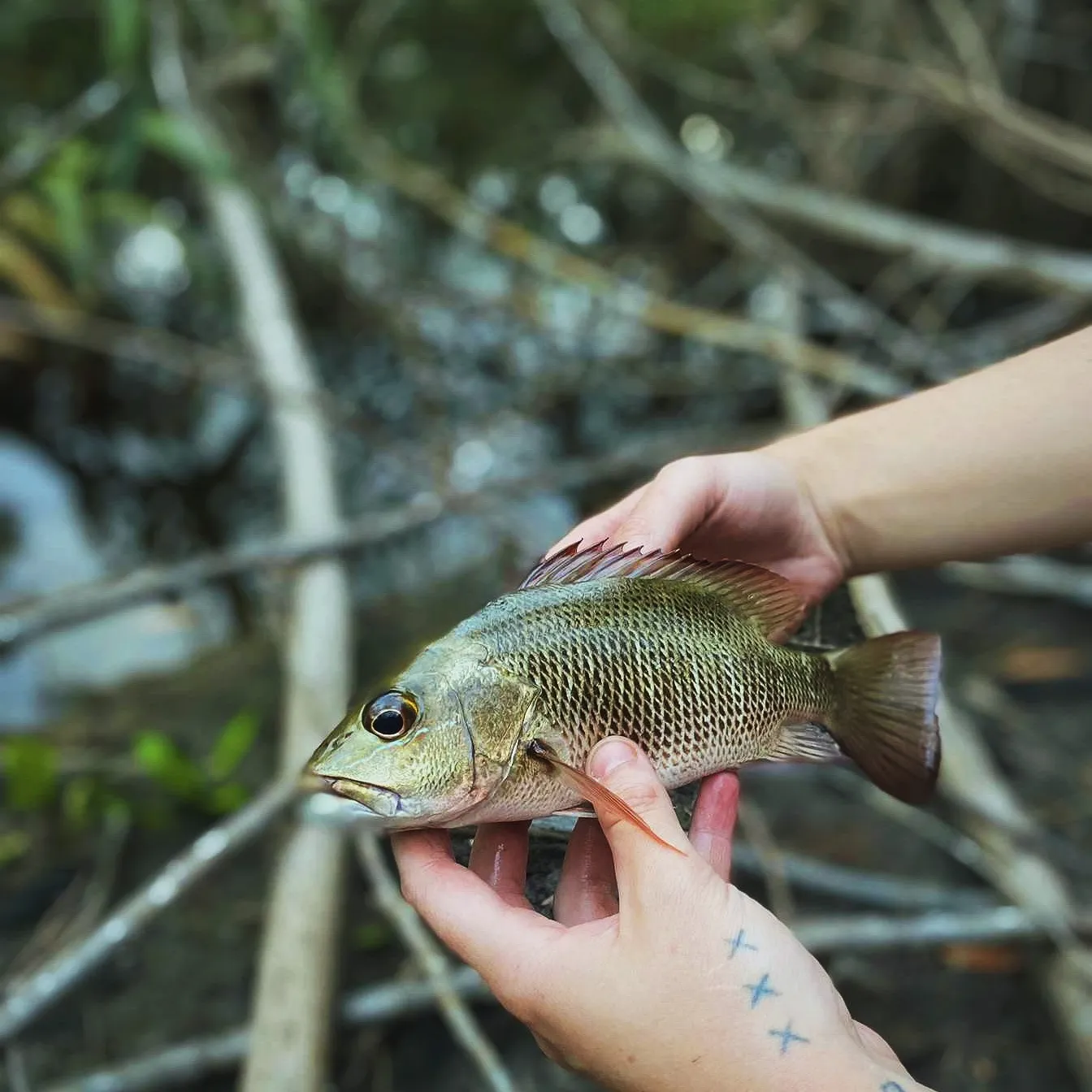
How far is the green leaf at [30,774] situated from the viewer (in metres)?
2.97

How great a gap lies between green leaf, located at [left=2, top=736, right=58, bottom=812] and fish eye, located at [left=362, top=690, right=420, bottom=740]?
2218 mm

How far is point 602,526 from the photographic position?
1570 mm

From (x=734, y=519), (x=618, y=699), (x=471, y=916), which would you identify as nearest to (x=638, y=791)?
→ (x=618, y=699)

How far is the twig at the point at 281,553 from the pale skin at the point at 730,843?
1.94 metres

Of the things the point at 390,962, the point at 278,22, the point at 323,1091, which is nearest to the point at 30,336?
the point at 278,22

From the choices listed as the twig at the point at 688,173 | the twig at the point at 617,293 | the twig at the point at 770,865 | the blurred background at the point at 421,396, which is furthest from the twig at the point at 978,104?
the twig at the point at 770,865

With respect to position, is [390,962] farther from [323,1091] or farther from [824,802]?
[824,802]

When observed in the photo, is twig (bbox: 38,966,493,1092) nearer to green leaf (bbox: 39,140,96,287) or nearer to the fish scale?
the fish scale

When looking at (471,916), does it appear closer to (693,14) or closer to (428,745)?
(428,745)

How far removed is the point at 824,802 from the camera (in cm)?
321

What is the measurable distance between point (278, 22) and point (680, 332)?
2.74 metres

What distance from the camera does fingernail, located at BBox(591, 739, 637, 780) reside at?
47.6 inches

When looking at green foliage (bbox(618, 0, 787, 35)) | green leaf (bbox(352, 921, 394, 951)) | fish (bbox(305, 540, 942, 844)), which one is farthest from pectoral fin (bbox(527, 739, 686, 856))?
green foliage (bbox(618, 0, 787, 35))

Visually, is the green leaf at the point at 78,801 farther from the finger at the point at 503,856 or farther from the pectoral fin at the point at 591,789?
the pectoral fin at the point at 591,789
